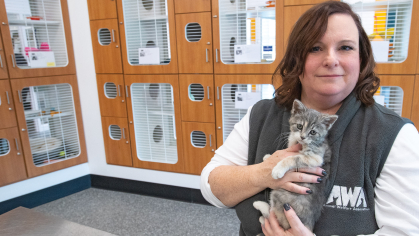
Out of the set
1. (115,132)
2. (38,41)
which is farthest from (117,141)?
(38,41)

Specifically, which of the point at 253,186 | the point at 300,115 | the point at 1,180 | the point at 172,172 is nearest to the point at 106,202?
the point at 172,172

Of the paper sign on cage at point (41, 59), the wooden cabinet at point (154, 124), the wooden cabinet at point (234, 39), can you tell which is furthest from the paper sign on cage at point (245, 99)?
the paper sign on cage at point (41, 59)

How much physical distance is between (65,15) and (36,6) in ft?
0.88

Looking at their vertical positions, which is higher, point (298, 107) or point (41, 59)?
point (41, 59)

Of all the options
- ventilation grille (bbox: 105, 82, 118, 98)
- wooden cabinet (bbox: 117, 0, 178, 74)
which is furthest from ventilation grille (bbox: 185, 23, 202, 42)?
ventilation grille (bbox: 105, 82, 118, 98)

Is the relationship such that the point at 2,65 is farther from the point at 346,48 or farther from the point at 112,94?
the point at 346,48

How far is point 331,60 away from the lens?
874mm

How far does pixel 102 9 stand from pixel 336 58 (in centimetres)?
259

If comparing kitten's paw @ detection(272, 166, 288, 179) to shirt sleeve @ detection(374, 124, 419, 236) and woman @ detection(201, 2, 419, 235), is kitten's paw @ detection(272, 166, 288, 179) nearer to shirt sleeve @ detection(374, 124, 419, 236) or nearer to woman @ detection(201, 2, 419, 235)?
woman @ detection(201, 2, 419, 235)

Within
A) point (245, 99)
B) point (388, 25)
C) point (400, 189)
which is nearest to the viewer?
point (400, 189)

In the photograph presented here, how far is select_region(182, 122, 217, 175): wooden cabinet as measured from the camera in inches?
103

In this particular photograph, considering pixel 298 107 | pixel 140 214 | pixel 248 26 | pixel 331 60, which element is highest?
pixel 248 26

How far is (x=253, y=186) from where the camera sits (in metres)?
0.99

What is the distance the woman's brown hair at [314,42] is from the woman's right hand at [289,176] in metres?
0.25
